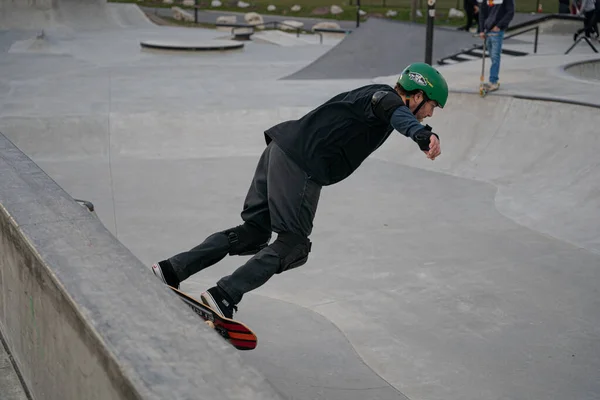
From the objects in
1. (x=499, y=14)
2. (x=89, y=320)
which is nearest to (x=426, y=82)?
(x=89, y=320)

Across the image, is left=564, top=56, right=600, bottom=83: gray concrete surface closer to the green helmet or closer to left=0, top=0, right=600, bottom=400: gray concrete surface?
left=0, top=0, right=600, bottom=400: gray concrete surface

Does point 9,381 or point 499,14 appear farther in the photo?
point 499,14

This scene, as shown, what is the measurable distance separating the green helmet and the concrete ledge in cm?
196

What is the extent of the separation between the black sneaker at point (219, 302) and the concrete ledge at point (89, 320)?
1011 millimetres

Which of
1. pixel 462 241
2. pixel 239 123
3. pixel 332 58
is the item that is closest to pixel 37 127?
pixel 239 123

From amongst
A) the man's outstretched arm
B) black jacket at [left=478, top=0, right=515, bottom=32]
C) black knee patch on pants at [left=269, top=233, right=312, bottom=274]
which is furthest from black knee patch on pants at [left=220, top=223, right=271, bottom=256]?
black jacket at [left=478, top=0, right=515, bottom=32]

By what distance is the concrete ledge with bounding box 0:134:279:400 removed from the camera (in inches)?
85.4

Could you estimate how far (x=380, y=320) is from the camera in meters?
5.79

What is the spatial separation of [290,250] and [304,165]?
485mm

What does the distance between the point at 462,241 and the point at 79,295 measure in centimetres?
550

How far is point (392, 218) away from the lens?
8.38 meters

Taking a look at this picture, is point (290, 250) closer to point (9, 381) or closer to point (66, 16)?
point (9, 381)

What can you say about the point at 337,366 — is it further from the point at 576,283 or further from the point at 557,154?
the point at 557,154

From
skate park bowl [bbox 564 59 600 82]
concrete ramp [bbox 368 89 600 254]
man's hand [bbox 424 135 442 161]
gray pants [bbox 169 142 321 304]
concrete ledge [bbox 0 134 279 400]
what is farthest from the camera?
skate park bowl [bbox 564 59 600 82]
